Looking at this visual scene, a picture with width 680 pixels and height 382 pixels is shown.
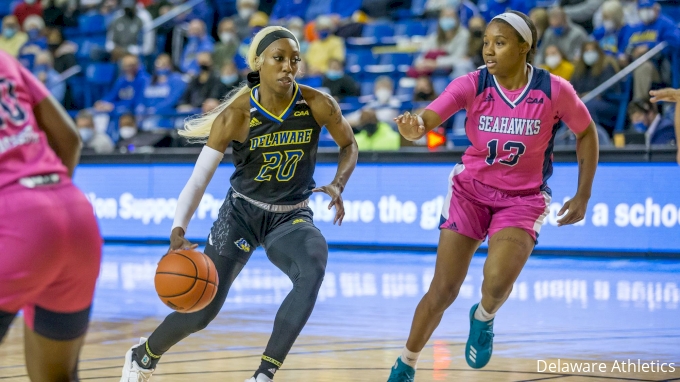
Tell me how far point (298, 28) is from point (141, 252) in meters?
5.22

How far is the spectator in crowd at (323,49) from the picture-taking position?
1619 centimetres

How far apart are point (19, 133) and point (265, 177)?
8.29 ft

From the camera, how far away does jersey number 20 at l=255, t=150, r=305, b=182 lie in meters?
5.48

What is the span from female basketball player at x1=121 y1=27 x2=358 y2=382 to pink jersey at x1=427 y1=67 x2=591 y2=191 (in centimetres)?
76

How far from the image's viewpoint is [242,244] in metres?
5.43

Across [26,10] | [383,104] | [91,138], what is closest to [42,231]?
[383,104]

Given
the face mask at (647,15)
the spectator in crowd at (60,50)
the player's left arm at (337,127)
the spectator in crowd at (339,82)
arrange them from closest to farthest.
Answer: the player's left arm at (337,127), the face mask at (647,15), the spectator in crowd at (339,82), the spectator in crowd at (60,50)

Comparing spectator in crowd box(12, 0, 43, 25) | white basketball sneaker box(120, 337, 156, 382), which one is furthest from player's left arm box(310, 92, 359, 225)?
spectator in crowd box(12, 0, 43, 25)

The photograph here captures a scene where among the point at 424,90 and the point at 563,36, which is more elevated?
the point at 563,36

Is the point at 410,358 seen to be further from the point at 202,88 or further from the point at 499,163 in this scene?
the point at 202,88

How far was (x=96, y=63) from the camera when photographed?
19031 mm

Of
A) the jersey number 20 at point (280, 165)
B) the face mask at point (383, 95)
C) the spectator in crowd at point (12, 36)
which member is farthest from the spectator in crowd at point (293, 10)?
the jersey number 20 at point (280, 165)

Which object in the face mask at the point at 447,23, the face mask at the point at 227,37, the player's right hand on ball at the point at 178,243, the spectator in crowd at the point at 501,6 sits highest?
the spectator in crowd at the point at 501,6

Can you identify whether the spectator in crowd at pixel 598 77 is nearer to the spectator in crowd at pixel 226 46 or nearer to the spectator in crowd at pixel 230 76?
the spectator in crowd at pixel 230 76
